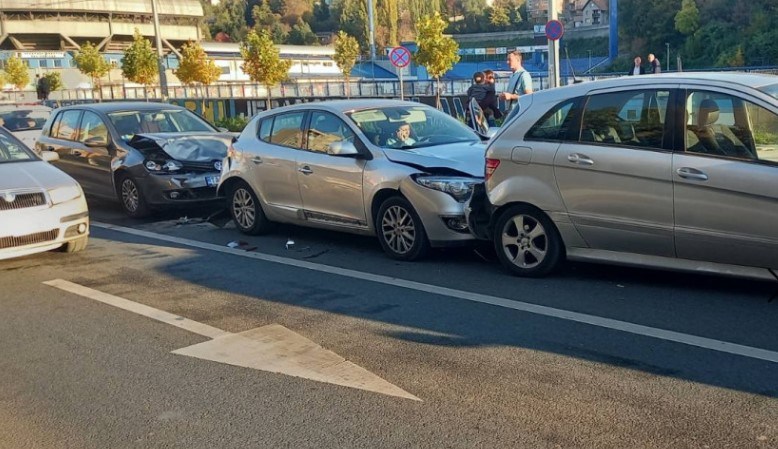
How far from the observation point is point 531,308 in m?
5.90

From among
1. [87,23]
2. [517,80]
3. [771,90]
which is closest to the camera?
[771,90]

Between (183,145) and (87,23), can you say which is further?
(87,23)

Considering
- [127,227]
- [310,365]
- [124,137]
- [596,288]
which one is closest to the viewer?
[310,365]

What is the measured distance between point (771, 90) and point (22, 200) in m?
6.74

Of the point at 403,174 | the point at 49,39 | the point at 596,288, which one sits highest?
the point at 49,39

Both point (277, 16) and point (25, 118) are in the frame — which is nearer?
point (25, 118)

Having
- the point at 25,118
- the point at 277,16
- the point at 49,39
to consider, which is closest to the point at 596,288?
the point at 25,118

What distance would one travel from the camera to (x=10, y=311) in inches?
258

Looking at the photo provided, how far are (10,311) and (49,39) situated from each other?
9013 centimetres

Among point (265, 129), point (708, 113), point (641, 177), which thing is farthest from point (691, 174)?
point (265, 129)

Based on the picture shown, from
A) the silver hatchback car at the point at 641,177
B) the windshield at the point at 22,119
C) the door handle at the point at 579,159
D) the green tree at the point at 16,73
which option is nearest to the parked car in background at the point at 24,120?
the windshield at the point at 22,119

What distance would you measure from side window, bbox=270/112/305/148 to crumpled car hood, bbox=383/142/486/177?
4.48ft

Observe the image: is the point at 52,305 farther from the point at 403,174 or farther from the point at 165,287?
the point at 403,174

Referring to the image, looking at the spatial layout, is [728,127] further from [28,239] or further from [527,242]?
[28,239]
